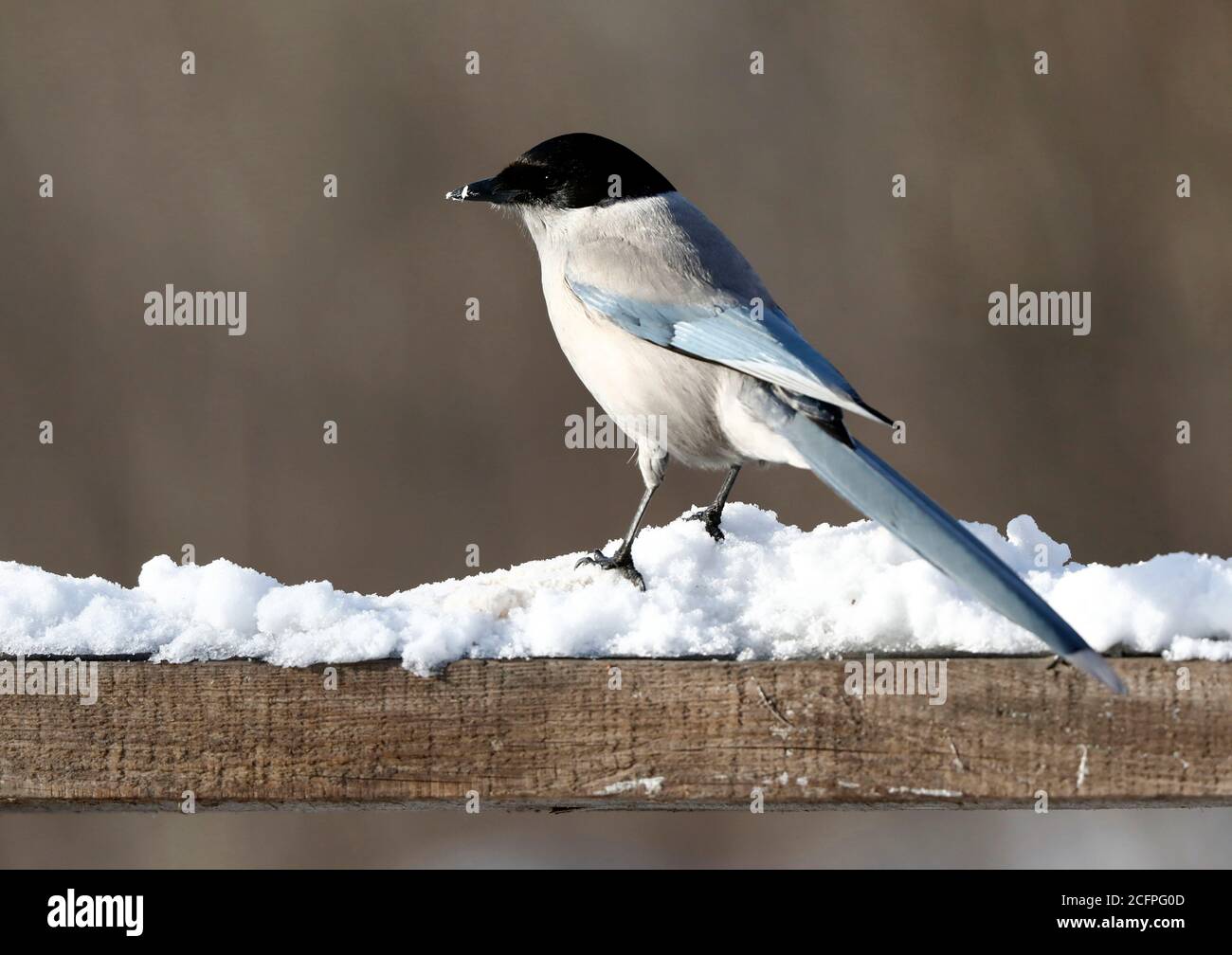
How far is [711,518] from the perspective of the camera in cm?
271

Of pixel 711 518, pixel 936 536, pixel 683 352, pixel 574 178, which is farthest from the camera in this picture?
pixel 574 178

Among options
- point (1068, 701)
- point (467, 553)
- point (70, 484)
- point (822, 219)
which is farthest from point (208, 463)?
point (1068, 701)

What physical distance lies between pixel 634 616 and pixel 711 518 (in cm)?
52

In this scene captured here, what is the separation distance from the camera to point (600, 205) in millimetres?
2949

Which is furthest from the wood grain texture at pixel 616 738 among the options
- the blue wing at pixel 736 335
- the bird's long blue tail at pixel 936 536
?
the blue wing at pixel 736 335

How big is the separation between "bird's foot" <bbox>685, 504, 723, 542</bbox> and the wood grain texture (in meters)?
0.52

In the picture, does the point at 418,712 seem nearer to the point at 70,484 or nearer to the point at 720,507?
the point at 720,507

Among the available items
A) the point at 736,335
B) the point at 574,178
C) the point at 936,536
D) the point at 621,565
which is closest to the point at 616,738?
the point at 621,565

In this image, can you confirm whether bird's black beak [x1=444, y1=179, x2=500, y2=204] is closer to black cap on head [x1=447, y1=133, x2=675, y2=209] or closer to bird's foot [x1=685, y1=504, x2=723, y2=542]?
black cap on head [x1=447, y1=133, x2=675, y2=209]

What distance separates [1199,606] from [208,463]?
3335mm

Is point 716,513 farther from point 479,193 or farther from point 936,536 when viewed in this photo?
point 479,193

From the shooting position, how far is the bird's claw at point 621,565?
2.43m

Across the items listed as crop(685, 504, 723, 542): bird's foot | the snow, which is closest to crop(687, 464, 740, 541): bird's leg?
crop(685, 504, 723, 542): bird's foot

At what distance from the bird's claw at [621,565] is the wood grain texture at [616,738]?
0.30m
